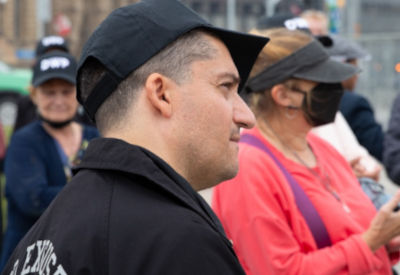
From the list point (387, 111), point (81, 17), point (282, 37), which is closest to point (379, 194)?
point (282, 37)

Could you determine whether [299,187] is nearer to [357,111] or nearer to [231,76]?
[231,76]

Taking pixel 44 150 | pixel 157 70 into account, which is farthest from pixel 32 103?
pixel 157 70

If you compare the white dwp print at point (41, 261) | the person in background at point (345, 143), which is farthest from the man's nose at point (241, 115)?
the person in background at point (345, 143)

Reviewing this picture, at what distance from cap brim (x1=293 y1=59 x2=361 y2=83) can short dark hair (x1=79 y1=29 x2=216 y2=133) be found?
1.42m

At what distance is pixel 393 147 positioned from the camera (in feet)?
14.4

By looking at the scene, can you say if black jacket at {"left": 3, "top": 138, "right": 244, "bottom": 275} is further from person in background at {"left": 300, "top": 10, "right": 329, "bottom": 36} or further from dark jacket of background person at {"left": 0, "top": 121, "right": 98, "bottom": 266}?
person in background at {"left": 300, "top": 10, "right": 329, "bottom": 36}

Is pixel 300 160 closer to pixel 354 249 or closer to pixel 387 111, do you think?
pixel 354 249

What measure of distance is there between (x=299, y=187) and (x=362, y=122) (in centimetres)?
253

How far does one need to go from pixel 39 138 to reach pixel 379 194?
188cm

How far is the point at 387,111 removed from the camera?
9.91 m

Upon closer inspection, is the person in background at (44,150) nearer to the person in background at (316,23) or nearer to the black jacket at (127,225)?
the person in background at (316,23)

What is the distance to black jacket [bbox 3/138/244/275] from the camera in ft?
4.74

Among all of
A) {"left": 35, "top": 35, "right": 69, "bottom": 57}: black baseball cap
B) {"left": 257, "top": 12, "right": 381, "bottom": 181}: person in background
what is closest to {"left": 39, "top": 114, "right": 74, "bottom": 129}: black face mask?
{"left": 257, "top": 12, "right": 381, "bottom": 181}: person in background

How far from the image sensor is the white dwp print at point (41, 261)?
1523 mm
